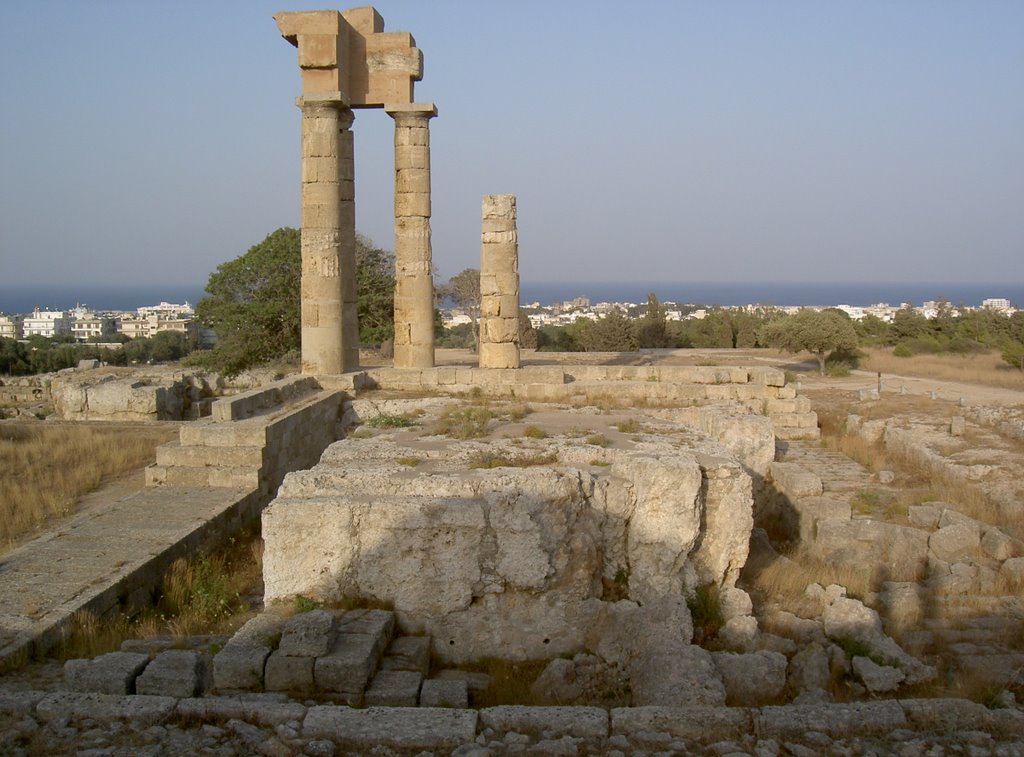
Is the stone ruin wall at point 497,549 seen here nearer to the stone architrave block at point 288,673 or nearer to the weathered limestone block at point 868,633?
the stone architrave block at point 288,673

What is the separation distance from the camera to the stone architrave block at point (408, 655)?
18.4 feet

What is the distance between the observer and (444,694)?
17.1ft

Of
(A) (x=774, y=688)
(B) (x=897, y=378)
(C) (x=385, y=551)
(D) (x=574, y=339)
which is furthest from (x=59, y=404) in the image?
(D) (x=574, y=339)

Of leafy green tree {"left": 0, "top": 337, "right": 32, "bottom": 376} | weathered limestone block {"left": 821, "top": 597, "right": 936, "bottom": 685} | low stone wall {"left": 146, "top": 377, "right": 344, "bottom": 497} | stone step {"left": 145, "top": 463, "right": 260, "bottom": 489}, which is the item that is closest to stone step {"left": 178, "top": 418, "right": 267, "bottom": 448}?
low stone wall {"left": 146, "top": 377, "right": 344, "bottom": 497}

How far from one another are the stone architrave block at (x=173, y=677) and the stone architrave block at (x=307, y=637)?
517mm

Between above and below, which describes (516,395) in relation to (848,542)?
above

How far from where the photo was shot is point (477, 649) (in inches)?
239

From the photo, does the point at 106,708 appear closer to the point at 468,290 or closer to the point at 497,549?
the point at 497,549

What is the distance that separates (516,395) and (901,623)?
7851 mm

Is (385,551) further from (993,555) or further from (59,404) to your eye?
(59,404)

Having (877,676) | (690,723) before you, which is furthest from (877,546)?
(690,723)

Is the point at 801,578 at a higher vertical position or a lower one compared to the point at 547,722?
lower

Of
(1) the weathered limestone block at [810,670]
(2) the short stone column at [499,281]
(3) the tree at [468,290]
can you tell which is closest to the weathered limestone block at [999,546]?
(1) the weathered limestone block at [810,670]

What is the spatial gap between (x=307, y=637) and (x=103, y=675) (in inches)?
48.2
